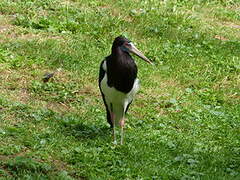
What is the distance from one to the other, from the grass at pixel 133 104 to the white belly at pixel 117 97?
0.37 m

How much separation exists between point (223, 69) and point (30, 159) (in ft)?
18.9

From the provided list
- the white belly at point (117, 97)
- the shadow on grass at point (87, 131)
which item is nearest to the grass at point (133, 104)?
the shadow on grass at point (87, 131)

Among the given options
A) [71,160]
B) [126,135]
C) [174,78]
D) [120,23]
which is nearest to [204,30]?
[120,23]

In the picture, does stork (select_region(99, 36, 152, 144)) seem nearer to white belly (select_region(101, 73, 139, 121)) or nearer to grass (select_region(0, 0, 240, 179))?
white belly (select_region(101, 73, 139, 121))

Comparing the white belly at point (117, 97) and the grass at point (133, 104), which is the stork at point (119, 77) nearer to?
the white belly at point (117, 97)

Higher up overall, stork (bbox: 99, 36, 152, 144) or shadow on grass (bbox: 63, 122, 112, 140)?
stork (bbox: 99, 36, 152, 144)

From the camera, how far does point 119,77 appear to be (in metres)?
7.97

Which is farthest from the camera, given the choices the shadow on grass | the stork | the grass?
the shadow on grass

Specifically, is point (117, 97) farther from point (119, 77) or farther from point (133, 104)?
point (133, 104)

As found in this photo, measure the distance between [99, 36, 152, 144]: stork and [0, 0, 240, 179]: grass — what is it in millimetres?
436

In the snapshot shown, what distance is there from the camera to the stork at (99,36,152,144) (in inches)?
314

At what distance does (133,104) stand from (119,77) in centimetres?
188

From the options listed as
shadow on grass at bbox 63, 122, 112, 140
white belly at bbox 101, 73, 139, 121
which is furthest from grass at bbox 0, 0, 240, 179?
white belly at bbox 101, 73, 139, 121

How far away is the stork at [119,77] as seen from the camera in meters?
7.98
